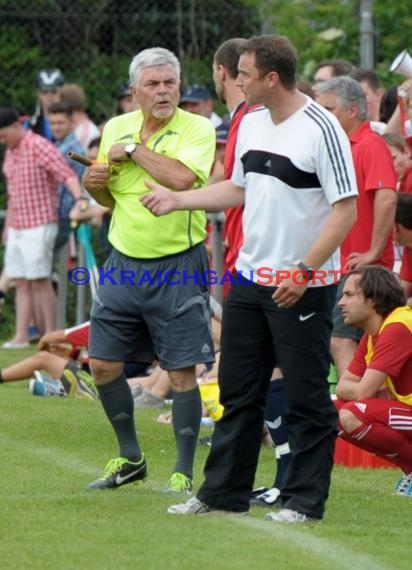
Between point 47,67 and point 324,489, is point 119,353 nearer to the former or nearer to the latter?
point 324,489

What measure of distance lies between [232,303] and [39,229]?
25.5 ft

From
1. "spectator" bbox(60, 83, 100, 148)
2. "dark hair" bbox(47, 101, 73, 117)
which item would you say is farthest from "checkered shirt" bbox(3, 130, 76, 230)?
"spectator" bbox(60, 83, 100, 148)

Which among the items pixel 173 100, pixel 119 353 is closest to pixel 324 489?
pixel 119 353

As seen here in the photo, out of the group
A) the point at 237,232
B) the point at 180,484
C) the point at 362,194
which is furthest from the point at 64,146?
the point at 180,484

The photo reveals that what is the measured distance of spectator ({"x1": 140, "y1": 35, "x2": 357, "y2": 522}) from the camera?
643cm

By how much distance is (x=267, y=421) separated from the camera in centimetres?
761

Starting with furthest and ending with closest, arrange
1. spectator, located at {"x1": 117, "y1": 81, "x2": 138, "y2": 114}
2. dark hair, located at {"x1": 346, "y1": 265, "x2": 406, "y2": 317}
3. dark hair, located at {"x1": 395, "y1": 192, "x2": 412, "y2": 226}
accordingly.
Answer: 1. spectator, located at {"x1": 117, "y1": 81, "x2": 138, "y2": 114}
2. dark hair, located at {"x1": 395, "y1": 192, "x2": 412, "y2": 226}
3. dark hair, located at {"x1": 346, "y1": 265, "x2": 406, "y2": 317}

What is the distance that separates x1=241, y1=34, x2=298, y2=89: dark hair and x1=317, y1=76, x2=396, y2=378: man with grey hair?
285cm

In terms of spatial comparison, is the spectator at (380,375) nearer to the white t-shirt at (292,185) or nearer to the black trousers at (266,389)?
the black trousers at (266,389)

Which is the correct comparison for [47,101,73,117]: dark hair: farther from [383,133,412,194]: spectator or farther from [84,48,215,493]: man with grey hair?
[84,48,215,493]: man with grey hair

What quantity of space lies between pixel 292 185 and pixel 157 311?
133cm

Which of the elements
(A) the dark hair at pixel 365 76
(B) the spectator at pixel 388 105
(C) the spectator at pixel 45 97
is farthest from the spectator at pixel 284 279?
(C) the spectator at pixel 45 97

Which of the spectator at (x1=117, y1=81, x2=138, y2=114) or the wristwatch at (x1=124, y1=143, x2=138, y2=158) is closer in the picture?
the wristwatch at (x1=124, y1=143, x2=138, y2=158)

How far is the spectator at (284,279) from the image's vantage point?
6.43m
